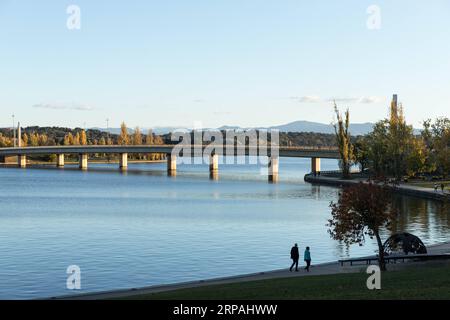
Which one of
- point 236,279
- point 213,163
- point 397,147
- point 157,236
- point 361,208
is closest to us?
point 236,279

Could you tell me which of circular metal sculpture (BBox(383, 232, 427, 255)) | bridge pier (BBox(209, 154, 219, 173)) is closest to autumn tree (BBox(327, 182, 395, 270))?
circular metal sculpture (BBox(383, 232, 427, 255))

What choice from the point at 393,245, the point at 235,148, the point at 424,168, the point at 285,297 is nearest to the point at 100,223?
the point at 393,245

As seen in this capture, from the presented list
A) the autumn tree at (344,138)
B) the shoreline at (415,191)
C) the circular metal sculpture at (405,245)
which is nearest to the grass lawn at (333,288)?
the circular metal sculpture at (405,245)

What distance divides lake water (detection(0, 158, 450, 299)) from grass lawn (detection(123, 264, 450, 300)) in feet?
29.4

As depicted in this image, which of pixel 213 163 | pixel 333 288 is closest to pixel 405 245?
pixel 333 288

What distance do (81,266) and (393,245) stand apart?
19761 millimetres

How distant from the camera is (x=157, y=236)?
193 feet

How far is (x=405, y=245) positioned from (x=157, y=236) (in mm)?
24089

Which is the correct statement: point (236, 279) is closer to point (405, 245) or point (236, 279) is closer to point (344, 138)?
point (405, 245)

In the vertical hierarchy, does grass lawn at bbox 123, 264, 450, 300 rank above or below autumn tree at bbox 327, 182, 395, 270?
below

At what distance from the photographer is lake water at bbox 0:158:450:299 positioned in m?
40.9

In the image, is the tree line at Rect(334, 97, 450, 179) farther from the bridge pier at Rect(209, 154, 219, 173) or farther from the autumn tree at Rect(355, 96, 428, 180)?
the bridge pier at Rect(209, 154, 219, 173)
